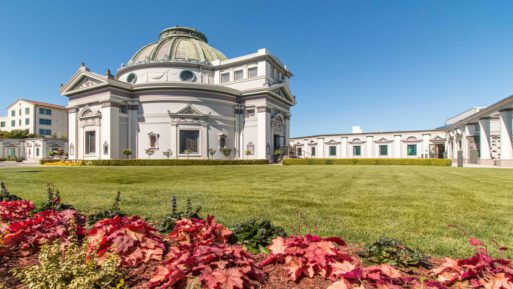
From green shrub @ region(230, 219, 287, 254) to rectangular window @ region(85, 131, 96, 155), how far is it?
3827cm

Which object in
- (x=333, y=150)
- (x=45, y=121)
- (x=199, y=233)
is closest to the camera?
(x=199, y=233)

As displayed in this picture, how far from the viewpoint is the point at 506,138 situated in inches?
1000

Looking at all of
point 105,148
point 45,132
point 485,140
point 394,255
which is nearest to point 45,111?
point 45,132

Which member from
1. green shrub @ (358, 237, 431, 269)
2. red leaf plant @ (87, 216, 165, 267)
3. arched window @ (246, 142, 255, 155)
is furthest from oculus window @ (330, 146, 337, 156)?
red leaf plant @ (87, 216, 165, 267)

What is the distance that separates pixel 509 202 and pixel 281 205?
21.2ft

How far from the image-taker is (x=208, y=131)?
35.5 meters

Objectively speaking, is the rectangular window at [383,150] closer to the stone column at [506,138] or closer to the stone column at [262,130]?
the stone column at [506,138]

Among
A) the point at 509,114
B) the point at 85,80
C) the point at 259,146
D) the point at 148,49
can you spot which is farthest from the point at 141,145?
the point at 509,114

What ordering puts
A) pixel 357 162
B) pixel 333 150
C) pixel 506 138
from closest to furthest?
pixel 506 138 < pixel 357 162 < pixel 333 150

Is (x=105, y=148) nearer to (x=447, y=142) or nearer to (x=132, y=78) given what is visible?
(x=132, y=78)

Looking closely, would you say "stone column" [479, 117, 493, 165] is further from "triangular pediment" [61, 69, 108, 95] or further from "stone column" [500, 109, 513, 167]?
"triangular pediment" [61, 69, 108, 95]

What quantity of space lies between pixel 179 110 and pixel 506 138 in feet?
121

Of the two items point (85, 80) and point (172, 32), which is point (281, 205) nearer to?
point (85, 80)

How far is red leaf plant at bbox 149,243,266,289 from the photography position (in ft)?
7.72
